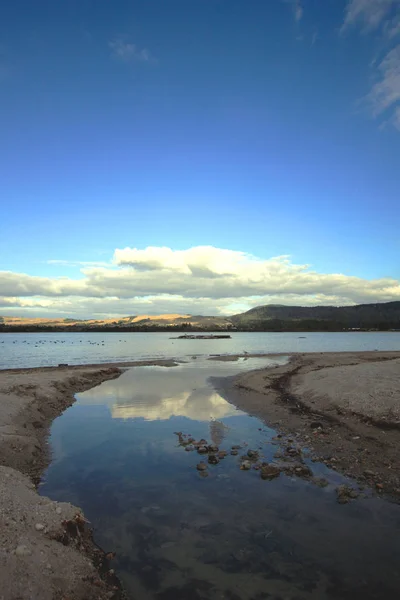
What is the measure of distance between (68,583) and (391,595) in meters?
5.76

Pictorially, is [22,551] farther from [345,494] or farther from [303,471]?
[303,471]

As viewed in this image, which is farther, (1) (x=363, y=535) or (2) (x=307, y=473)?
(2) (x=307, y=473)

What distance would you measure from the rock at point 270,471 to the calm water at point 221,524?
0.29m

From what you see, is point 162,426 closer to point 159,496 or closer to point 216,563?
point 159,496

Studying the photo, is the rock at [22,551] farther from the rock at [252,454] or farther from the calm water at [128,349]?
the calm water at [128,349]

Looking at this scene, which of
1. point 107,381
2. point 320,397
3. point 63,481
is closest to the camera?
point 63,481

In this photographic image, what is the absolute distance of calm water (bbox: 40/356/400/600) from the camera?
6602 millimetres

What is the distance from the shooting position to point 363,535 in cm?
803

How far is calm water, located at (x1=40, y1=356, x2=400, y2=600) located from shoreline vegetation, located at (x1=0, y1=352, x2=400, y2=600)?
2.59 ft

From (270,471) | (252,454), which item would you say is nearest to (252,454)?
(252,454)

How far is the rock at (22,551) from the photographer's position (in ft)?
20.1

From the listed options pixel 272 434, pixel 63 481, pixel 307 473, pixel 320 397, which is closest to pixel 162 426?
pixel 272 434

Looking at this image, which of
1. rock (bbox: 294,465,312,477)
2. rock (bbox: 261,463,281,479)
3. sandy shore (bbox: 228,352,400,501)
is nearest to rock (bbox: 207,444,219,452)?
rock (bbox: 261,463,281,479)

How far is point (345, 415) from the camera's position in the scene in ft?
59.9
